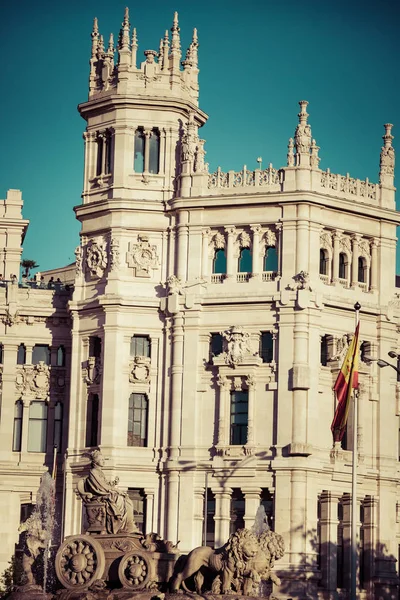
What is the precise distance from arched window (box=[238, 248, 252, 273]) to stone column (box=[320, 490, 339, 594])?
12.1 metres

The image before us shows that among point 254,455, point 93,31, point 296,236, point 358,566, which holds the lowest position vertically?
point 358,566

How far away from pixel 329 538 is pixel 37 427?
17925 mm

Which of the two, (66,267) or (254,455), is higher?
(66,267)

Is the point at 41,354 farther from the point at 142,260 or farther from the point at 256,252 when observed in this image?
the point at 256,252

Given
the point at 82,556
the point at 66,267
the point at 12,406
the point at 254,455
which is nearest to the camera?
the point at 82,556

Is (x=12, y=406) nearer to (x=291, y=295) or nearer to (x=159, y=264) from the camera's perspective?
(x=159, y=264)

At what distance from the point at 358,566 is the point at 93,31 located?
32.6 metres

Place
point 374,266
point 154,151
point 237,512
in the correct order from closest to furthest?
point 237,512 → point 374,266 → point 154,151

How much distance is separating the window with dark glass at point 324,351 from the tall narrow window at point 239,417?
4.32 metres

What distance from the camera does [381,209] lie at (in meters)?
89.6

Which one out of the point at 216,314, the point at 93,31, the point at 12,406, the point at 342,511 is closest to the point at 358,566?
the point at 342,511

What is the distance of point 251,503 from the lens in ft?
277

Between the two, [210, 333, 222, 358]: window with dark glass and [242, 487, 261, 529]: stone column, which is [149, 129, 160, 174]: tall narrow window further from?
[242, 487, 261, 529]: stone column

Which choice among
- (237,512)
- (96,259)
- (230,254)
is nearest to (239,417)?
(237,512)
